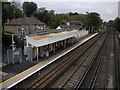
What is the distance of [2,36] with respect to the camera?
2197 cm

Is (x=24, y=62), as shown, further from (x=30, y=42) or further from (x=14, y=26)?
(x=14, y=26)

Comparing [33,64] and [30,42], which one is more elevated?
[30,42]

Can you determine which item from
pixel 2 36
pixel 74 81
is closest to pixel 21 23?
pixel 2 36

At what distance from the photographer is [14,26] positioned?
35.1 m

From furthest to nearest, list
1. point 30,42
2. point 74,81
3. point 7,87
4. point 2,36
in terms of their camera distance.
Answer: point 2,36 < point 30,42 < point 74,81 < point 7,87

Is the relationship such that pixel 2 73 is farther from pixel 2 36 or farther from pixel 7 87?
pixel 2 36

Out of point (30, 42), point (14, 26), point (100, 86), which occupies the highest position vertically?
point (14, 26)

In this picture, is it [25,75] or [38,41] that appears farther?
[38,41]

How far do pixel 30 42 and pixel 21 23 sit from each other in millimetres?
19513

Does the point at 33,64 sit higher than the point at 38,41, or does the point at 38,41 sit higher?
the point at 38,41

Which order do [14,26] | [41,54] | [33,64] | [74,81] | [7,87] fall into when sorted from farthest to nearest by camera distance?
[14,26] < [41,54] < [33,64] < [74,81] < [7,87]

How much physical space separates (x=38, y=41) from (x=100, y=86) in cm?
797

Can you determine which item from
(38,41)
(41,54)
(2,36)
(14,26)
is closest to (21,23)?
(14,26)

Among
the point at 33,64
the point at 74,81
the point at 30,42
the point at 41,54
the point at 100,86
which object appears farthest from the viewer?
the point at 41,54
